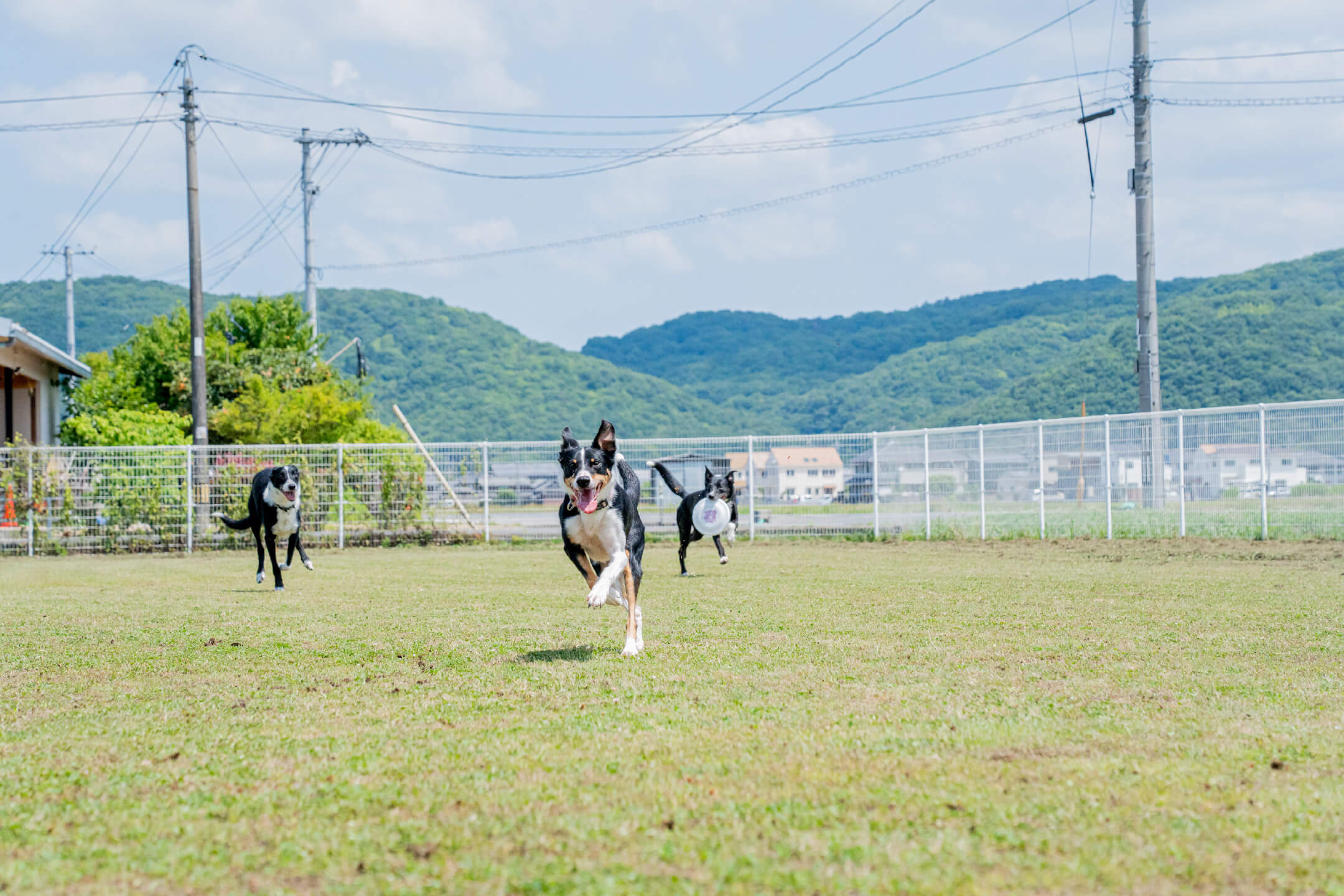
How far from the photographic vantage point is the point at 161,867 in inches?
128

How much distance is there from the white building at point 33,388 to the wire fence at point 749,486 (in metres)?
4.64

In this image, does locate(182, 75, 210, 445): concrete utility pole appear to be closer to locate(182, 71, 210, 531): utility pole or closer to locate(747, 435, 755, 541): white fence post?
locate(182, 71, 210, 531): utility pole

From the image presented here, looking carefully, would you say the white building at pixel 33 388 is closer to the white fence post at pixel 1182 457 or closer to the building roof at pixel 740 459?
the building roof at pixel 740 459

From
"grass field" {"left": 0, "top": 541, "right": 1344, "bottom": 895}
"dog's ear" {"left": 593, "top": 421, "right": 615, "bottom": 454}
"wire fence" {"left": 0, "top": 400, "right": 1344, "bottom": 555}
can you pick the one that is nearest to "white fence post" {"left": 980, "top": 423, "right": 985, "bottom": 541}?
"wire fence" {"left": 0, "top": 400, "right": 1344, "bottom": 555}

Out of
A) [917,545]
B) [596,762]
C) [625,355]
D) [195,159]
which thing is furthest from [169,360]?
[625,355]

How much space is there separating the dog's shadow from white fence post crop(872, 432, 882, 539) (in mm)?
14864

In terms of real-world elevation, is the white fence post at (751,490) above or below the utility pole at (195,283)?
below

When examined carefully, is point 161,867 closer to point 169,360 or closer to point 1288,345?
point 169,360

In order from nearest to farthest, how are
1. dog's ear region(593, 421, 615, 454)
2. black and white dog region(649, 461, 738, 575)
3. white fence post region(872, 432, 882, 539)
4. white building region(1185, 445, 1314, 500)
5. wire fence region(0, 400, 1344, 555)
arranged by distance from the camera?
dog's ear region(593, 421, 615, 454)
black and white dog region(649, 461, 738, 575)
white building region(1185, 445, 1314, 500)
wire fence region(0, 400, 1344, 555)
white fence post region(872, 432, 882, 539)

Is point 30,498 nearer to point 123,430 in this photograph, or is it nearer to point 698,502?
point 123,430

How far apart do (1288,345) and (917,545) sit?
44967 millimetres

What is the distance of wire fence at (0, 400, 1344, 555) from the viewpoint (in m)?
17.6

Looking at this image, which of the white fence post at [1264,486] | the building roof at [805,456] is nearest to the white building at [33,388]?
the building roof at [805,456]

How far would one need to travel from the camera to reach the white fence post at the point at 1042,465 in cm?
1948
